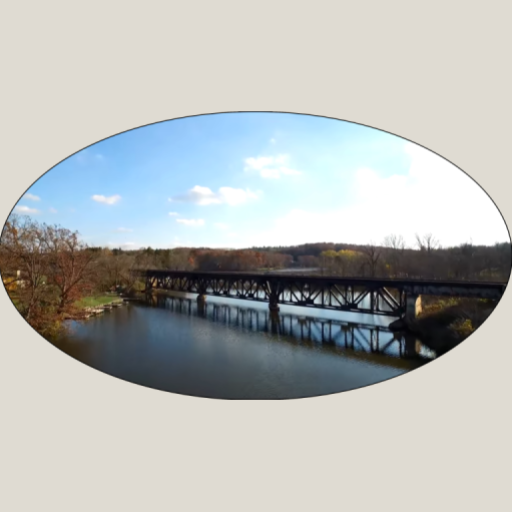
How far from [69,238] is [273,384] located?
405cm

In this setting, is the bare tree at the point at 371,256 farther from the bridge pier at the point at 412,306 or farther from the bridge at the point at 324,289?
the bridge pier at the point at 412,306

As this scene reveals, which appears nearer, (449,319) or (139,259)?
(449,319)

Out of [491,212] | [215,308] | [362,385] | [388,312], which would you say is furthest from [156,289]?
[491,212]

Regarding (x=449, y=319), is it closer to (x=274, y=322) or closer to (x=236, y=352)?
(x=274, y=322)

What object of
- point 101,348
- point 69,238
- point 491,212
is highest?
point 491,212

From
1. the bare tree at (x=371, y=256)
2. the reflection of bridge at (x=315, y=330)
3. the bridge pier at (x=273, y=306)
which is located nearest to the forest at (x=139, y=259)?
the bare tree at (x=371, y=256)

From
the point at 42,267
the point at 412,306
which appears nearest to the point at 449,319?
the point at 412,306

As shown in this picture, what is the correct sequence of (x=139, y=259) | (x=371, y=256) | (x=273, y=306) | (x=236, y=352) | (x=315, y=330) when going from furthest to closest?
(x=273, y=306), (x=315, y=330), (x=139, y=259), (x=371, y=256), (x=236, y=352)

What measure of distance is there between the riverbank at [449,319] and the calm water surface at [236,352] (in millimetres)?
284

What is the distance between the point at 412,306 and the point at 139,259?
545 centimetres

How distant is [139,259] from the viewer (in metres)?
5.66

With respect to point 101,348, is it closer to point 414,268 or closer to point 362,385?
point 362,385

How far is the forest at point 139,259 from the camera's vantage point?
15.4 feet

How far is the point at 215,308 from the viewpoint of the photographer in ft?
25.2
